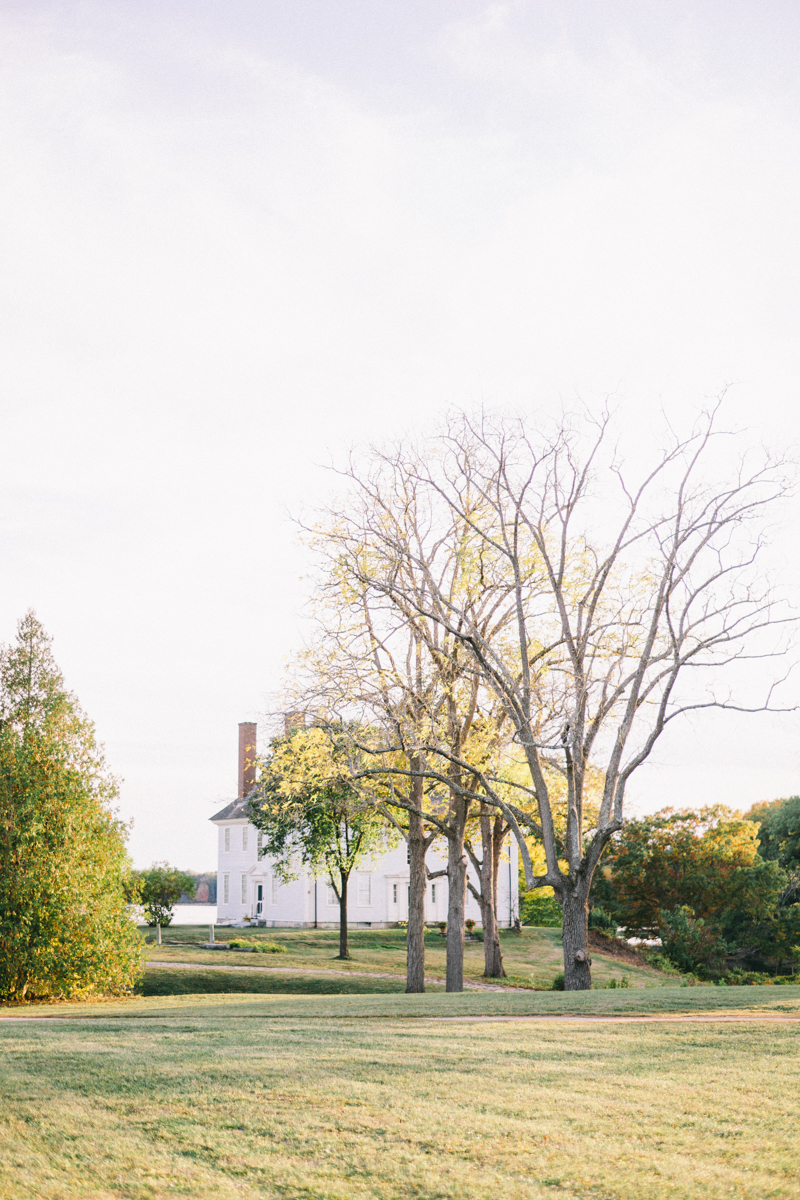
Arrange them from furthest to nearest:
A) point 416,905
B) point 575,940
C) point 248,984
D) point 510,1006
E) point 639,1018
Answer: point 248,984, point 416,905, point 575,940, point 510,1006, point 639,1018

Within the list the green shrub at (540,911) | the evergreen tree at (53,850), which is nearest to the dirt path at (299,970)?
the evergreen tree at (53,850)

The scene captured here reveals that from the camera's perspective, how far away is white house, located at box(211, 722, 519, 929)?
2068 inches

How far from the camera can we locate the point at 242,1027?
35.2 feet

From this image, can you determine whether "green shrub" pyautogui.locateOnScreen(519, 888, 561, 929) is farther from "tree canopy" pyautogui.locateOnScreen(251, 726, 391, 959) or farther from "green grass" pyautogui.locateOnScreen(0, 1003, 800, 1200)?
"green grass" pyautogui.locateOnScreen(0, 1003, 800, 1200)

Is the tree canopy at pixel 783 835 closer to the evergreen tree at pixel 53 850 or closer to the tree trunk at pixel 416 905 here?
the tree trunk at pixel 416 905

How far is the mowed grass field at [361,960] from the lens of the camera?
26.2m

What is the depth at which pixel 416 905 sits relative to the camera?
23391 millimetres

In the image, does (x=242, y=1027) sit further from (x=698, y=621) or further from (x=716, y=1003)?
(x=698, y=621)

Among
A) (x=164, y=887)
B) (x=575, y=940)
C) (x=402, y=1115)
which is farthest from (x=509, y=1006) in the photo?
(x=164, y=887)

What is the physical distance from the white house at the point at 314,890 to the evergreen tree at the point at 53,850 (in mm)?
28392

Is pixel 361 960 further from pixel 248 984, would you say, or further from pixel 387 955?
pixel 248 984

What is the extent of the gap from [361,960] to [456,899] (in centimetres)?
1320

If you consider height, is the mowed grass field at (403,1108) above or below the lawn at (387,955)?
above

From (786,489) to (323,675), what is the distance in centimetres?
1055
